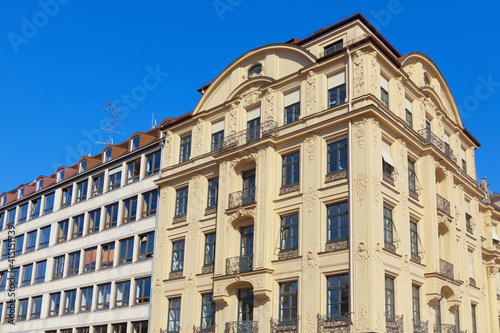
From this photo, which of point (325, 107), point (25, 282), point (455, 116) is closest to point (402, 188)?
point (325, 107)

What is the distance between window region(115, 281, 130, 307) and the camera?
43.3 metres

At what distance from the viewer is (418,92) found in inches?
1506

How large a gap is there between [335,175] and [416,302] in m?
7.94

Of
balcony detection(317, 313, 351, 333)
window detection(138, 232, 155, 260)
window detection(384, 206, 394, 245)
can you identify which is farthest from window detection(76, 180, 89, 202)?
window detection(384, 206, 394, 245)

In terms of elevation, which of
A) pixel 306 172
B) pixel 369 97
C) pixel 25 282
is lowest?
pixel 25 282

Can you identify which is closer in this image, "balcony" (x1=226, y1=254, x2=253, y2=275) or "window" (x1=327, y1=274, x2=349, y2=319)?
"window" (x1=327, y1=274, x2=349, y2=319)

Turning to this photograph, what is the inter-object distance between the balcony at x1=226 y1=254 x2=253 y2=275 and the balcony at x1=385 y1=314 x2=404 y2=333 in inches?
313

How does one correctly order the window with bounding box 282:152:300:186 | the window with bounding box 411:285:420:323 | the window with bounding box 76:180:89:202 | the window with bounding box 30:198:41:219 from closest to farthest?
the window with bounding box 411:285:420:323, the window with bounding box 282:152:300:186, the window with bounding box 76:180:89:202, the window with bounding box 30:198:41:219

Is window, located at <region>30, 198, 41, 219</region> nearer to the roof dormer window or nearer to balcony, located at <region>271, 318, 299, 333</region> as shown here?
the roof dormer window

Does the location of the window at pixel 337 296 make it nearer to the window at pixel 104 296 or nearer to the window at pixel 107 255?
the window at pixel 104 296

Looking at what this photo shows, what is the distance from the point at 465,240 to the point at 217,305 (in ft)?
53.0

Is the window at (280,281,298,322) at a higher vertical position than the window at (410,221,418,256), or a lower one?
lower

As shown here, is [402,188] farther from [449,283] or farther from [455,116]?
[455,116]

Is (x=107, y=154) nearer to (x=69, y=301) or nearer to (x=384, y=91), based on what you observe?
(x=69, y=301)
